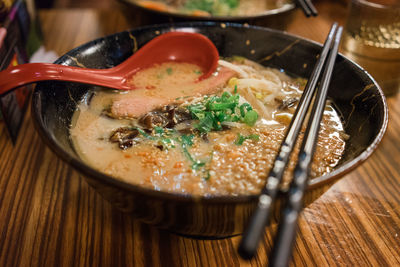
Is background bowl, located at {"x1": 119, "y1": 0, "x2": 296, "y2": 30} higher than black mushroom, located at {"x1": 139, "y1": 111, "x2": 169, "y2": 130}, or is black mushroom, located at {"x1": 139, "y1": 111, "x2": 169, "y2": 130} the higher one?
background bowl, located at {"x1": 119, "y1": 0, "x2": 296, "y2": 30}

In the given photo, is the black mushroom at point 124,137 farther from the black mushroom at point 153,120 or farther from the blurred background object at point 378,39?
the blurred background object at point 378,39

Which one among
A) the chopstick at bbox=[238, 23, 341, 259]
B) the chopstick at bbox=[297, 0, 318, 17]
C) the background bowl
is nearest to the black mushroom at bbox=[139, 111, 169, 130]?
the chopstick at bbox=[238, 23, 341, 259]

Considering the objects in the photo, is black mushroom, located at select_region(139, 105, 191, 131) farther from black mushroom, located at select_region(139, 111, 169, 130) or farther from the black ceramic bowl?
the black ceramic bowl

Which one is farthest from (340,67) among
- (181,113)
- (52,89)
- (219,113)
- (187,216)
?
(52,89)

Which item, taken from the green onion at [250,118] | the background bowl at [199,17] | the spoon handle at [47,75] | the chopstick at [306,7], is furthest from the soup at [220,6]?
the green onion at [250,118]

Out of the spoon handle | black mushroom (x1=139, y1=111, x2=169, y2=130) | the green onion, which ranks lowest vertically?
black mushroom (x1=139, y1=111, x2=169, y2=130)

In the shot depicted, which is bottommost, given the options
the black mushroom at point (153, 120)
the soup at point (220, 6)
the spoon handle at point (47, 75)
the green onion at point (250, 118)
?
the black mushroom at point (153, 120)

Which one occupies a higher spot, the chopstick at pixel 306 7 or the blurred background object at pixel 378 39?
the chopstick at pixel 306 7
